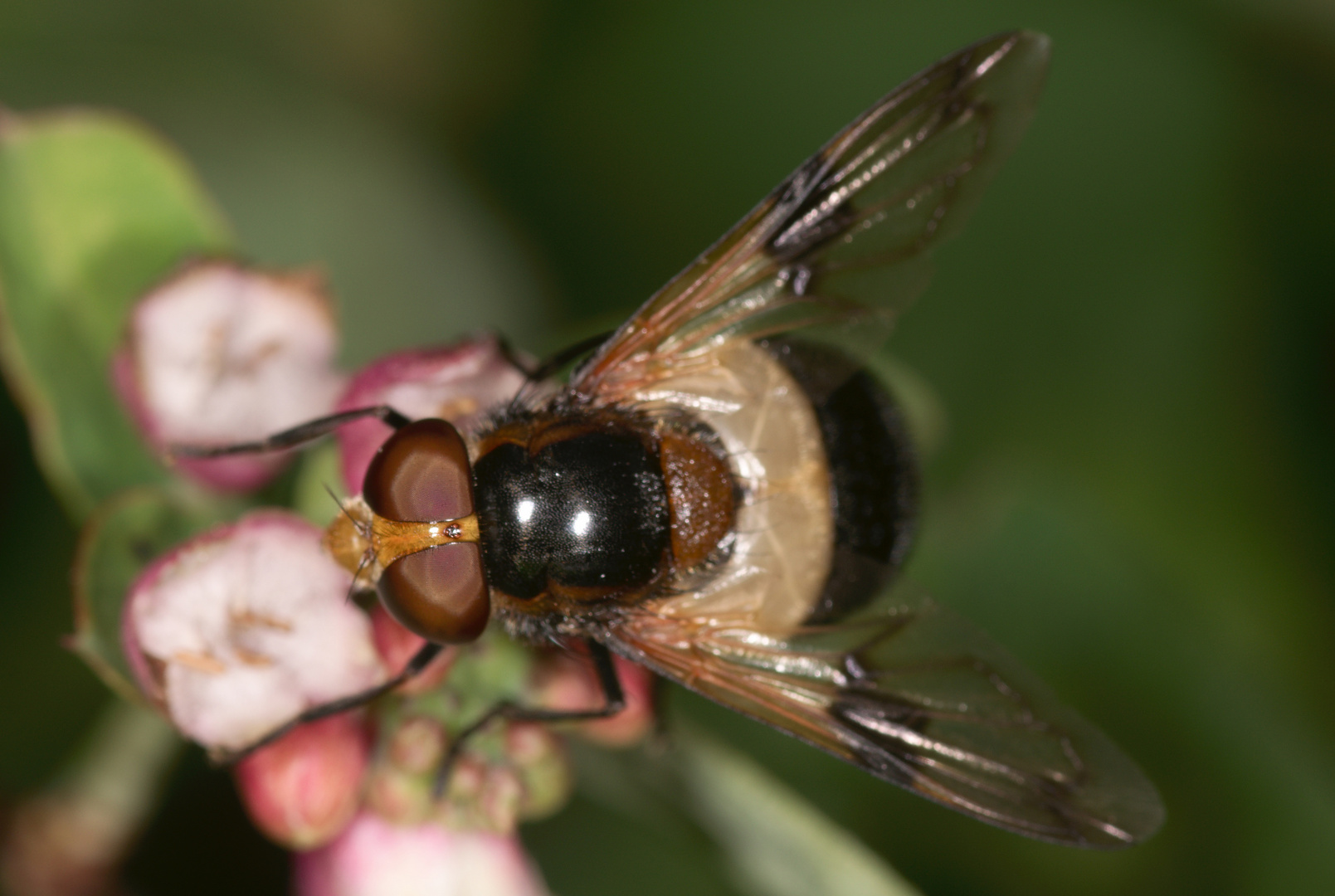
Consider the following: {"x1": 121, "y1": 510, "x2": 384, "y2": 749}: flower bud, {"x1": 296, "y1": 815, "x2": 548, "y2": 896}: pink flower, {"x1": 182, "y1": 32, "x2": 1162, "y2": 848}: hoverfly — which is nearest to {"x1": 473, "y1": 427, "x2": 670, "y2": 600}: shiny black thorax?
{"x1": 182, "y1": 32, "x2": 1162, "y2": 848}: hoverfly

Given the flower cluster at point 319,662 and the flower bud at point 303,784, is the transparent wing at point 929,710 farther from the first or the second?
the flower bud at point 303,784

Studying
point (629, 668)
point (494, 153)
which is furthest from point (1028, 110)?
point (494, 153)

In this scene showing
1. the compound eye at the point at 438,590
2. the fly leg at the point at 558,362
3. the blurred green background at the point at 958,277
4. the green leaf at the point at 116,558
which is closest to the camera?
the compound eye at the point at 438,590

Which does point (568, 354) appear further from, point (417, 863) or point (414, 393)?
point (417, 863)

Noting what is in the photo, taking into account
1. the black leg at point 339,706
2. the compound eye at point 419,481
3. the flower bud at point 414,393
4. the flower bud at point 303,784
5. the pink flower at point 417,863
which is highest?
the flower bud at point 414,393

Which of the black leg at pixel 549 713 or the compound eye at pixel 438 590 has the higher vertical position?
the compound eye at pixel 438 590

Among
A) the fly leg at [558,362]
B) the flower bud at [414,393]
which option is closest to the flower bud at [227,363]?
the flower bud at [414,393]

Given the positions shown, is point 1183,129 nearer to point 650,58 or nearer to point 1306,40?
point 1306,40
